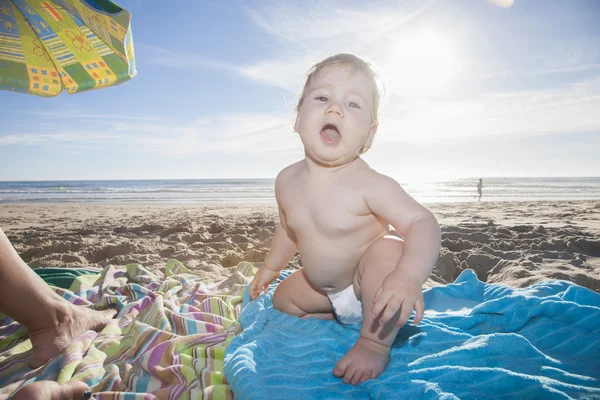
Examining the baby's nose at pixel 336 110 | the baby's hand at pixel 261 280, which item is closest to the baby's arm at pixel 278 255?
the baby's hand at pixel 261 280

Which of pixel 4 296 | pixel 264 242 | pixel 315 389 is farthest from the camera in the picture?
pixel 264 242

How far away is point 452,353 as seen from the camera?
1417mm

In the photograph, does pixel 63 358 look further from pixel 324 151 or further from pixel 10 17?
pixel 10 17

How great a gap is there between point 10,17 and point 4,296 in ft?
5.96

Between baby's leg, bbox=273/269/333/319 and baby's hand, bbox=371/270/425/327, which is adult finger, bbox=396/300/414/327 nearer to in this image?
baby's hand, bbox=371/270/425/327

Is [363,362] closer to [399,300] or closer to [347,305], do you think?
[399,300]

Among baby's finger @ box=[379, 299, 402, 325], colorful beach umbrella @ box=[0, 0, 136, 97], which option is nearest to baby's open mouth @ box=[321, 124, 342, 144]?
baby's finger @ box=[379, 299, 402, 325]

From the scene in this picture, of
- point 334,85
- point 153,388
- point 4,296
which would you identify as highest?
point 334,85

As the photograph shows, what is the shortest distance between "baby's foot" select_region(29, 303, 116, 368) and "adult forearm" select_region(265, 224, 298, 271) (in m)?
0.96

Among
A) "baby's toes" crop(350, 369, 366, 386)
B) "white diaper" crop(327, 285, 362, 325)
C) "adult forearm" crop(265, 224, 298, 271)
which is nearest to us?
"baby's toes" crop(350, 369, 366, 386)

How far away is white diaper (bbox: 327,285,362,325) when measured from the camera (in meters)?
1.76

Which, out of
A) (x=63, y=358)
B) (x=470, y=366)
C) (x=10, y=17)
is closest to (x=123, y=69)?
(x=10, y=17)

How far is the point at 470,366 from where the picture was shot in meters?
1.35

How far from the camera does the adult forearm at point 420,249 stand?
1.34 metres
